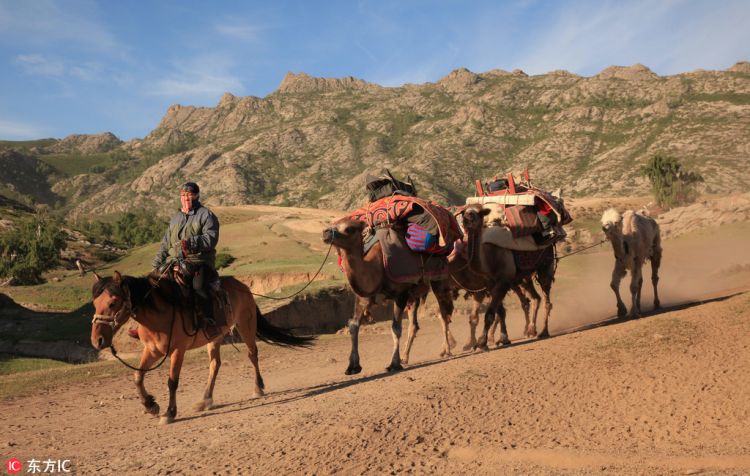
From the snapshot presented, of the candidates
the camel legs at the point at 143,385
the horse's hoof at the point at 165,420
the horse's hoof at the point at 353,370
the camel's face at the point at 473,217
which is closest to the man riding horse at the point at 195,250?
the camel legs at the point at 143,385

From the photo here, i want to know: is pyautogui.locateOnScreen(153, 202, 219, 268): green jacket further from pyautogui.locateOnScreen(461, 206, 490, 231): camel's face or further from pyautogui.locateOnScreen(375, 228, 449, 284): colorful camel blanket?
pyautogui.locateOnScreen(461, 206, 490, 231): camel's face

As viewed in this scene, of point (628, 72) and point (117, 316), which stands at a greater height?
point (628, 72)

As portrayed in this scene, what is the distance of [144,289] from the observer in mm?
8797

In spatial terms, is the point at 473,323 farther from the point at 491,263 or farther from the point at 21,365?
the point at 21,365

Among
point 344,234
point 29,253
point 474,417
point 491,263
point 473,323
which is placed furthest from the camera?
point 29,253

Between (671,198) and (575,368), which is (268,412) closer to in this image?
(575,368)

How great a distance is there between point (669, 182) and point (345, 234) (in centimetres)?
5847

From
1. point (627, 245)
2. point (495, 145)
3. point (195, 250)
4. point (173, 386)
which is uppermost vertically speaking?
point (495, 145)

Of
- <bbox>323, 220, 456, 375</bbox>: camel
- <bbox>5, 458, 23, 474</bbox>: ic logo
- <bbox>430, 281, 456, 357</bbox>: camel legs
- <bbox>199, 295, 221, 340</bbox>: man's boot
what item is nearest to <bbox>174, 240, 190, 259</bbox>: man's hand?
<bbox>199, 295, 221, 340</bbox>: man's boot

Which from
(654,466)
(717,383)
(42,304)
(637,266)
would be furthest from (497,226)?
(42,304)

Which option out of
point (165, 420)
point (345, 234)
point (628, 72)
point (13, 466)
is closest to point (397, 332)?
point (345, 234)

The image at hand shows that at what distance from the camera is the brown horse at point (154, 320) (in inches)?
322

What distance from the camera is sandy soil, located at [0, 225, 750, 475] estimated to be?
646 centimetres

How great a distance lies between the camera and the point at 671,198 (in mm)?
58188
